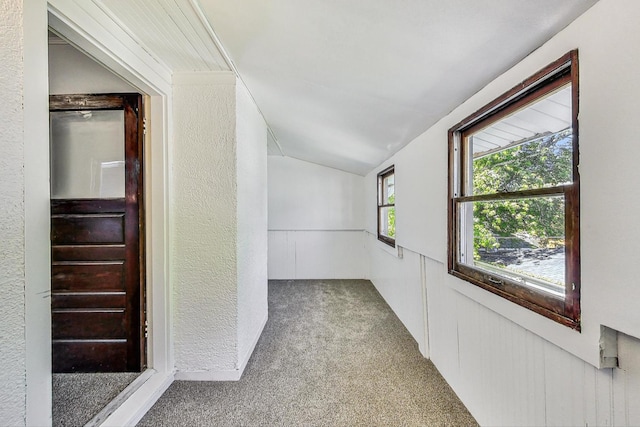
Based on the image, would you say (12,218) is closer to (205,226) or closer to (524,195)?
(205,226)

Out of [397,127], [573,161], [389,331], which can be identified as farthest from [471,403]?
[397,127]

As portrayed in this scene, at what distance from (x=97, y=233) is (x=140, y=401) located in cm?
115

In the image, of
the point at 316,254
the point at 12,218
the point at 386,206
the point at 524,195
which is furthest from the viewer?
the point at 316,254

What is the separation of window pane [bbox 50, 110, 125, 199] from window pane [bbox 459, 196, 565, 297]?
2.40 m

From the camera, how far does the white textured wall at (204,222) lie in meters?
1.91

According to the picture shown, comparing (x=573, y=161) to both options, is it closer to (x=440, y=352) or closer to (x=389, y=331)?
(x=440, y=352)

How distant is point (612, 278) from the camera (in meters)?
0.77

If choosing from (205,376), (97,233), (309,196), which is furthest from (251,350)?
(309,196)

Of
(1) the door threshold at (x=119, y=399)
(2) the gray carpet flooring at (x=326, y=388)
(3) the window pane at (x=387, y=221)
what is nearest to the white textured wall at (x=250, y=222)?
(2) the gray carpet flooring at (x=326, y=388)

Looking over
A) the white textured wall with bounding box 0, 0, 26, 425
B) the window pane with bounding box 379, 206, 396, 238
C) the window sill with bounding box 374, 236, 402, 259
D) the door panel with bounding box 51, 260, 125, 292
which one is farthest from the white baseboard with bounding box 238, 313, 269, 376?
the window pane with bounding box 379, 206, 396, 238

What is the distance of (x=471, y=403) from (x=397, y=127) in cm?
196

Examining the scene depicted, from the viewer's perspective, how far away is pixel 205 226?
1913 mm

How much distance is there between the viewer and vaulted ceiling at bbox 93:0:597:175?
3.16ft

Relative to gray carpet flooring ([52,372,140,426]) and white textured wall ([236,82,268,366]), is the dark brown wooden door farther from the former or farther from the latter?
white textured wall ([236,82,268,366])
